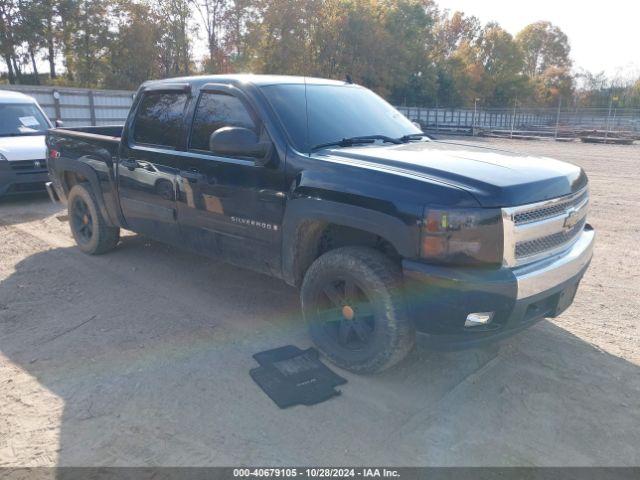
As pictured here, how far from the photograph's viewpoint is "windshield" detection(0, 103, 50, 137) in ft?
30.9

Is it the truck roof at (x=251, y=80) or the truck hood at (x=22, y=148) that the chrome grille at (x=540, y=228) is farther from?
the truck hood at (x=22, y=148)

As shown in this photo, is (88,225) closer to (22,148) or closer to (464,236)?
(22,148)

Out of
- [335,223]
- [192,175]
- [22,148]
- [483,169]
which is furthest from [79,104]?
[483,169]

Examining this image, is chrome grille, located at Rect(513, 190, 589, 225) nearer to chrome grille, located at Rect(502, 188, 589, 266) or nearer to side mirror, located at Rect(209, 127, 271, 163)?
chrome grille, located at Rect(502, 188, 589, 266)

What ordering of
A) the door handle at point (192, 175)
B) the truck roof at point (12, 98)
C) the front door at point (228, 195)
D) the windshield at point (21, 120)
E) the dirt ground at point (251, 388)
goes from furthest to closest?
the truck roof at point (12, 98)
the windshield at point (21, 120)
the door handle at point (192, 175)
the front door at point (228, 195)
the dirt ground at point (251, 388)

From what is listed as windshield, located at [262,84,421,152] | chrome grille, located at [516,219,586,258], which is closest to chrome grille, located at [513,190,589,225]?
chrome grille, located at [516,219,586,258]

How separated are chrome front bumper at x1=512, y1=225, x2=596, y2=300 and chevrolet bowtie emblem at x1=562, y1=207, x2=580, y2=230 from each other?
158 millimetres

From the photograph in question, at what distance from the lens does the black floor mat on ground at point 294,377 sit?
3.21m

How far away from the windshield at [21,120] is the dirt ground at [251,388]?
211 inches

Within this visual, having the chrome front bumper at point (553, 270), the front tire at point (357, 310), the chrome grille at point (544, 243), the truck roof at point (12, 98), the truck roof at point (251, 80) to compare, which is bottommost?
the front tire at point (357, 310)

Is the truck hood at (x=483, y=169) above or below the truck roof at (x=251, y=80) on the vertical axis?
below

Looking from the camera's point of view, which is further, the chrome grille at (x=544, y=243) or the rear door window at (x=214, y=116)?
the rear door window at (x=214, y=116)

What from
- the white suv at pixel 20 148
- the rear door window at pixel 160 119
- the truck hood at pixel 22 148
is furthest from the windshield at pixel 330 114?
the white suv at pixel 20 148

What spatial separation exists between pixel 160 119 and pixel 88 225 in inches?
79.1
